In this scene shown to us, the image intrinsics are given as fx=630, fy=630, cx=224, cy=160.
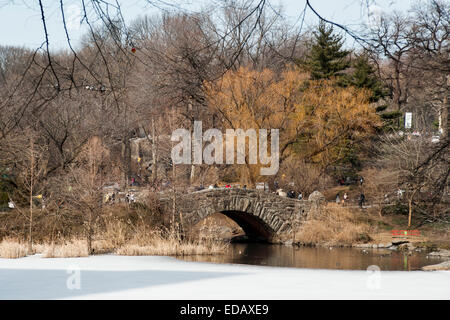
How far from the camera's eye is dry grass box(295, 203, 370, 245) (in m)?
25.8

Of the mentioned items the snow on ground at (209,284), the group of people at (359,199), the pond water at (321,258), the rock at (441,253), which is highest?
the group of people at (359,199)

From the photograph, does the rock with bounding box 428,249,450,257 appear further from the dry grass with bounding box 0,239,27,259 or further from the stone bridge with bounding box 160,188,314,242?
the dry grass with bounding box 0,239,27,259

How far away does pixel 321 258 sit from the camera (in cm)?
2111

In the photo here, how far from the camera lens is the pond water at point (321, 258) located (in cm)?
1894

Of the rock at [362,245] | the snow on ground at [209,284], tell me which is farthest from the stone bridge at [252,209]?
the snow on ground at [209,284]

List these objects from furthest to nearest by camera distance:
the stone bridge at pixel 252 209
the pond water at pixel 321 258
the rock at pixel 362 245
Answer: the rock at pixel 362 245 < the stone bridge at pixel 252 209 < the pond water at pixel 321 258

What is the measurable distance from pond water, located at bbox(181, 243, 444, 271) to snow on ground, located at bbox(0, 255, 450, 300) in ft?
24.5

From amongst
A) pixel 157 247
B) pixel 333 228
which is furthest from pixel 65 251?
pixel 333 228

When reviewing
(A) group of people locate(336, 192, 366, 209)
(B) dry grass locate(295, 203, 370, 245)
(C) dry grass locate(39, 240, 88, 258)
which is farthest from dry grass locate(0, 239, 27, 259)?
(A) group of people locate(336, 192, 366, 209)

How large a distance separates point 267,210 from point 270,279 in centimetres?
1789

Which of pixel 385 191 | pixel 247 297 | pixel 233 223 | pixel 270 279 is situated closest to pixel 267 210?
pixel 233 223

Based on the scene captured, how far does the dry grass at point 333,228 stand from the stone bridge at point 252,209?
655 millimetres

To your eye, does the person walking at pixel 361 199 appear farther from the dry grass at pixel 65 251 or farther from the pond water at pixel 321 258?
the dry grass at pixel 65 251
